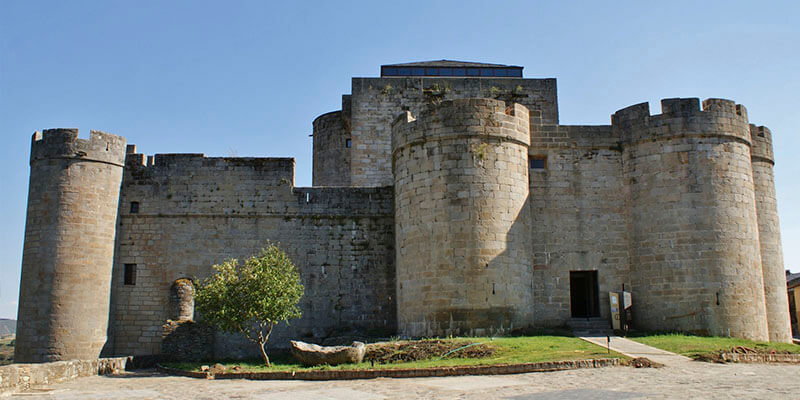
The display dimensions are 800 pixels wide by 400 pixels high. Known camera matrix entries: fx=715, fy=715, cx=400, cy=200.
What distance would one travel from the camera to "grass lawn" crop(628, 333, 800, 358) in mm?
17594

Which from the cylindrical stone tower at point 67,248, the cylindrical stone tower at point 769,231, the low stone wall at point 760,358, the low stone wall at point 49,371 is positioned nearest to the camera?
the low stone wall at point 49,371

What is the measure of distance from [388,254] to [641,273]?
8.14 metres

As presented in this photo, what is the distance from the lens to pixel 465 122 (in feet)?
70.6

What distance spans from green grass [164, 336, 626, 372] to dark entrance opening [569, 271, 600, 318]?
11.2 feet

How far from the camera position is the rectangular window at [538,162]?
23.4 m

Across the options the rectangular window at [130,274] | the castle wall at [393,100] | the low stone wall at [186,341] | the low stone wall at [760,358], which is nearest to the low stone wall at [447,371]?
the low stone wall at [760,358]

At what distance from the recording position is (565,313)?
22.3m

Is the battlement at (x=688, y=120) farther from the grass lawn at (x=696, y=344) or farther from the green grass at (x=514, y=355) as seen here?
the green grass at (x=514, y=355)

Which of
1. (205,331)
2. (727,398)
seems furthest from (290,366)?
(727,398)

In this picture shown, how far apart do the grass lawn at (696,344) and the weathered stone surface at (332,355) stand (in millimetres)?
7763

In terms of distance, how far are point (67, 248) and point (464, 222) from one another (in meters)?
12.5

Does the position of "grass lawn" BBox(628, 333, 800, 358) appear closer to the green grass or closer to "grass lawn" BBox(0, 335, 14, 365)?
the green grass

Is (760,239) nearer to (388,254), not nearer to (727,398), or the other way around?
(388,254)

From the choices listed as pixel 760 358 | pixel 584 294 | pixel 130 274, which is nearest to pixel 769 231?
pixel 584 294
